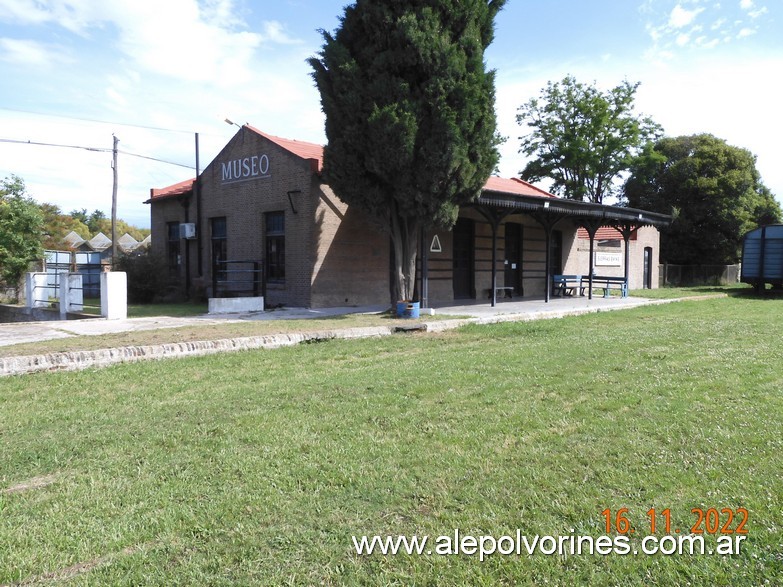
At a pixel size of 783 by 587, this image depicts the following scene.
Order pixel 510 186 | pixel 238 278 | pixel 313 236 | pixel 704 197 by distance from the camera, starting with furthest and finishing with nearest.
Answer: pixel 704 197 → pixel 510 186 → pixel 238 278 → pixel 313 236

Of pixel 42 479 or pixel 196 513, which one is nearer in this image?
pixel 196 513

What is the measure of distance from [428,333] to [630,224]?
14223 millimetres

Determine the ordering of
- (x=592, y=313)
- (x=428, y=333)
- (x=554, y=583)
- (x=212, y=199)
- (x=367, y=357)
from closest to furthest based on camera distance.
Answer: (x=554, y=583) → (x=367, y=357) → (x=428, y=333) → (x=592, y=313) → (x=212, y=199)

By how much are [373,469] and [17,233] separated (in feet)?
64.4

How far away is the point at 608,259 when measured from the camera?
26219 mm

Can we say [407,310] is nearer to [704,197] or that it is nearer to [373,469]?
[373,469]

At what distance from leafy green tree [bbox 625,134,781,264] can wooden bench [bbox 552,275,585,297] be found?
12934mm

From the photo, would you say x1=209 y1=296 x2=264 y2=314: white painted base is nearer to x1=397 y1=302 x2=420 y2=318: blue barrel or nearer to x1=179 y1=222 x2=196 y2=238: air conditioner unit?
x1=397 y1=302 x2=420 y2=318: blue barrel

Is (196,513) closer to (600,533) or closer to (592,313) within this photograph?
(600,533)

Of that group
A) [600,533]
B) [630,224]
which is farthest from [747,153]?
[600,533]

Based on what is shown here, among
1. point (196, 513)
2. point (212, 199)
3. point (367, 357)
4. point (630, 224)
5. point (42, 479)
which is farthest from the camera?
point (630, 224)

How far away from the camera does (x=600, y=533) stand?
8.84 feet

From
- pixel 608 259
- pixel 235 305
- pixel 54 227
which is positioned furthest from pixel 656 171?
pixel 54 227

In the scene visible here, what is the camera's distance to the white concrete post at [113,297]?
1190 centimetres
